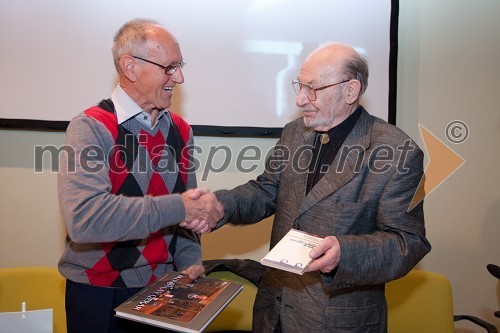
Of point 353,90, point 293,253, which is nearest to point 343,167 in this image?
point 353,90

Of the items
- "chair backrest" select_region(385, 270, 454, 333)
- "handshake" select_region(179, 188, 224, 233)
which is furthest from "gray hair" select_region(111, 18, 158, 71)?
Answer: "chair backrest" select_region(385, 270, 454, 333)

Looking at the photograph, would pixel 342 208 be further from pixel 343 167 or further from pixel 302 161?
pixel 302 161

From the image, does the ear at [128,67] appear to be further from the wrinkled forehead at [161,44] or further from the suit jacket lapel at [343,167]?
the suit jacket lapel at [343,167]

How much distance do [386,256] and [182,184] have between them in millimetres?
792

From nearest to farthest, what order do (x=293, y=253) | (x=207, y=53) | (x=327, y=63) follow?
(x=293, y=253) → (x=327, y=63) → (x=207, y=53)

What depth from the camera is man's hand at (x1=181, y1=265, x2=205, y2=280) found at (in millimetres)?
1708

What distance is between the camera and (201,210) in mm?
1754

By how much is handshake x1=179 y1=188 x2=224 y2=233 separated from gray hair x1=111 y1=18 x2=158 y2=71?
53 centimetres

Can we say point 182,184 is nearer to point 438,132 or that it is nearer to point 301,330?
point 301,330

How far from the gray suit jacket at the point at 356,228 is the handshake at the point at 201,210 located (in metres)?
0.25

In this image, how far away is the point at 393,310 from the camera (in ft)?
7.94

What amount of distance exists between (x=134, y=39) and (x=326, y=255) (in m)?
0.99

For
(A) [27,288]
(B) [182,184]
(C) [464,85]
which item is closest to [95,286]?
(B) [182,184]

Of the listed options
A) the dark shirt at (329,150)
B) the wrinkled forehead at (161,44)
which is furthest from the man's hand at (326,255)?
the wrinkled forehead at (161,44)
